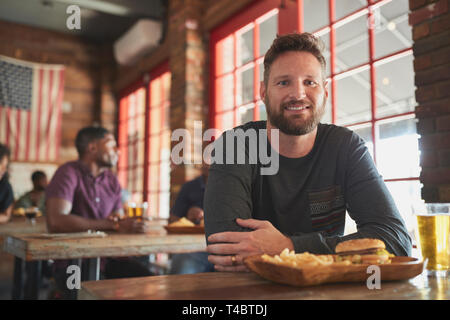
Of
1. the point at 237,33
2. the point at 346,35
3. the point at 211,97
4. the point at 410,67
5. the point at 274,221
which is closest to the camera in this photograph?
the point at 274,221

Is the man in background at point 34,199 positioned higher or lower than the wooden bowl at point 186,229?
higher

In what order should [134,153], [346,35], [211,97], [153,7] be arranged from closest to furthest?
[346,35], [211,97], [153,7], [134,153]

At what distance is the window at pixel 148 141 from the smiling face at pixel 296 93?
10.6 feet

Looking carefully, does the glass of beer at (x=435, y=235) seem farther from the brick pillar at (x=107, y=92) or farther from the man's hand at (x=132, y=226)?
the brick pillar at (x=107, y=92)

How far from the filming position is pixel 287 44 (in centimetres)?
135

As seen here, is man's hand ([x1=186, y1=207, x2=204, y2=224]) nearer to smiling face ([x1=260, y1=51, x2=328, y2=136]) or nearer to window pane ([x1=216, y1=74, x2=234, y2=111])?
smiling face ([x1=260, y1=51, x2=328, y2=136])

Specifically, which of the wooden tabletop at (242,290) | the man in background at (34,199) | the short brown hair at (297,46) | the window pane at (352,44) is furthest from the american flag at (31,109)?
the wooden tabletop at (242,290)

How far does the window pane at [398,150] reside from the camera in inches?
79.4

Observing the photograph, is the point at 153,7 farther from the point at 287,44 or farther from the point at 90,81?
the point at 287,44

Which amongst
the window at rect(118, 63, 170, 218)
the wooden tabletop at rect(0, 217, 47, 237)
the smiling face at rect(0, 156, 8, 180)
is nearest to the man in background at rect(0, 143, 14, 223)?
the smiling face at rect(0, 156, 8, 180)

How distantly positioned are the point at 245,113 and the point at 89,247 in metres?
2.12

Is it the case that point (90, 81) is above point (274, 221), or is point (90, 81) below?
above

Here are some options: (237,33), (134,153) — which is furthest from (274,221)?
(134,153)
